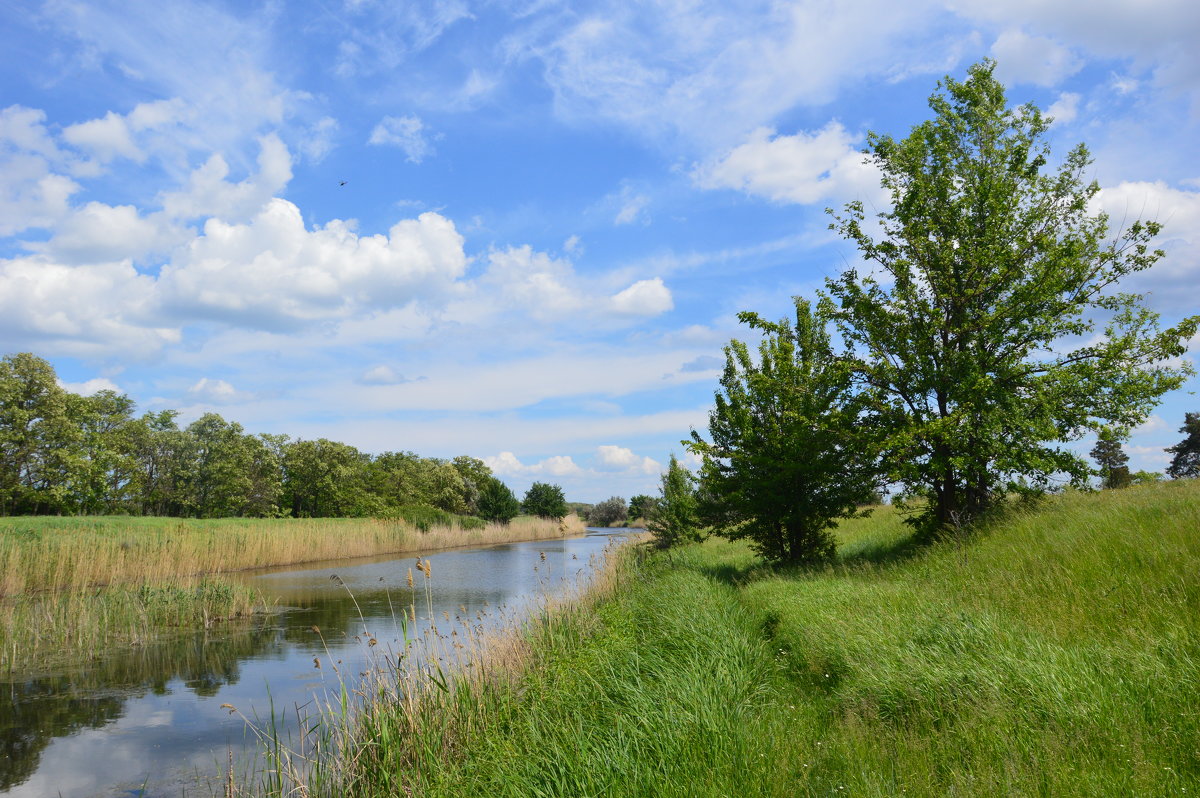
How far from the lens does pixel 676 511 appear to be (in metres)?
Result: 27.8

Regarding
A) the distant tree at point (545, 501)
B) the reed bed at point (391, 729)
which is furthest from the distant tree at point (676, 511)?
the distant tree at point (545, 501)

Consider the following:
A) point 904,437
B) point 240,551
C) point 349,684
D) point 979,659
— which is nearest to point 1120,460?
point 904,437

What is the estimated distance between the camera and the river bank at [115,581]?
13359mm

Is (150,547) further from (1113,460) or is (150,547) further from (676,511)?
(1113,460)

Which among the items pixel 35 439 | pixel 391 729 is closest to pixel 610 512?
pixel 35 439

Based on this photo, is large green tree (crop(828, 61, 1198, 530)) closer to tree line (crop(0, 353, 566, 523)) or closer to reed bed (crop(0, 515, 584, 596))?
reed bed (crop(0, 515, 584, 596))

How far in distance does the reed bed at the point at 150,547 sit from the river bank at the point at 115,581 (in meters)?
0.03

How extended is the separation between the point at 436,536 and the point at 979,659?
44.0m

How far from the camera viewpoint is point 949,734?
15.8 ft

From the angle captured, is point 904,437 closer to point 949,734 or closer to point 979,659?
point 979,659

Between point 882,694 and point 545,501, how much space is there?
82468 mm

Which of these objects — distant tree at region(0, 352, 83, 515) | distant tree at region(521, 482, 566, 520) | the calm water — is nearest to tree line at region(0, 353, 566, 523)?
distant tree at region(0, 352, 83, 515)

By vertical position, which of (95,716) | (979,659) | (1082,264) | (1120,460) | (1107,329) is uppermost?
(1082,264)

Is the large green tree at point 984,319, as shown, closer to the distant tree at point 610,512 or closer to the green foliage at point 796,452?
the green foliage at point 796,452
